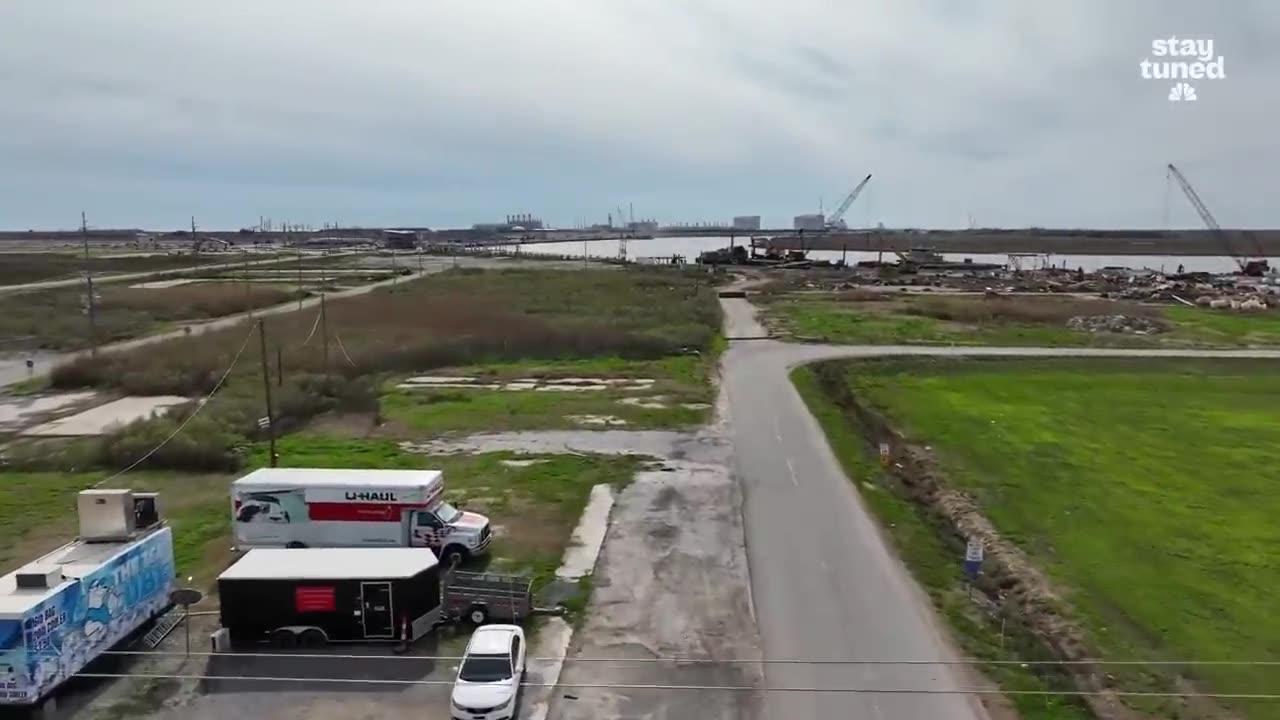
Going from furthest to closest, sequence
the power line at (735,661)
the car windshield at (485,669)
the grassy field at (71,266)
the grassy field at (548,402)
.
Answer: the grassy field at (71,266) → the grassy field at (548,402) → the power line at (735,661) → the car windshield at (485,669)

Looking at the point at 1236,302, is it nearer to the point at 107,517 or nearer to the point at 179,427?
the point at 179,427

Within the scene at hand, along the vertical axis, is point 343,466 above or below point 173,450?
below

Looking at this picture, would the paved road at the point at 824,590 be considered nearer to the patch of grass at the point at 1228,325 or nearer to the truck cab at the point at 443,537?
the truck cab at the point at 443,537

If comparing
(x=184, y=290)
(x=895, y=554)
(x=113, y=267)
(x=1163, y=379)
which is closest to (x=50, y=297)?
(x=184, y=290)

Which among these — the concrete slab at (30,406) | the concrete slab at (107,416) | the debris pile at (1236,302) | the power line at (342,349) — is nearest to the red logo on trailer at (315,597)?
the concrete slab at (107,416)

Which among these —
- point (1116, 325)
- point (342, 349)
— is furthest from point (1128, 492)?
point (1116, 325)

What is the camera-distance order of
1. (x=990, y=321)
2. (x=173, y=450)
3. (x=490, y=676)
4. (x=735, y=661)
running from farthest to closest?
(x=990, y=321) < (x=173, y=450) < (x=735, y=661) < (x=490, y=676)

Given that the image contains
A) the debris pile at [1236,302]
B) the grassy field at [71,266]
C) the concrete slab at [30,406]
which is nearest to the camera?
the concrete slab at [30,406]

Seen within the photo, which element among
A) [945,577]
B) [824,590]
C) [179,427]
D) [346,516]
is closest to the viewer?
[824,590]
